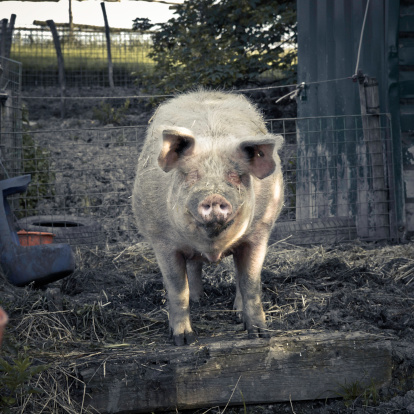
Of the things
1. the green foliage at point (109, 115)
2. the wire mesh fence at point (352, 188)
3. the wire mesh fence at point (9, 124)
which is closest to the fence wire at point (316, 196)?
the wire mesh fence at point (352, 188)

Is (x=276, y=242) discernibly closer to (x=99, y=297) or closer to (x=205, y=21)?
(x=99, y=297)

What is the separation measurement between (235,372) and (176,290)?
23.9 inches

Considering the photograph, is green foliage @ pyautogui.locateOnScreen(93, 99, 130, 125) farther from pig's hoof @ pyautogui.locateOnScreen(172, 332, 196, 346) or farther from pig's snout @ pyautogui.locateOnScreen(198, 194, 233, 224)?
pig's snout @ pyautogui.locateOnScreen(198, 194, 233, 224)

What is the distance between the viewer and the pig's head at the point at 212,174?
2794 millimetres

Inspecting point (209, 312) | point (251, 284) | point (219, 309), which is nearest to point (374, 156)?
point (219, 309)

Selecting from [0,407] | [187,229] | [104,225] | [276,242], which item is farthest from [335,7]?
[0,407]

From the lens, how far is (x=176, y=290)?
346 cm

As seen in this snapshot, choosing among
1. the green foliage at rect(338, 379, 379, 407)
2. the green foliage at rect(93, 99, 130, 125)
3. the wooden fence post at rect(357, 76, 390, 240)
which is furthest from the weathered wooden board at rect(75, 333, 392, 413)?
the green foliage at rect(93, 99, 130, 125)

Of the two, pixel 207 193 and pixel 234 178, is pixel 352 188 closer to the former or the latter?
pixel 234 178

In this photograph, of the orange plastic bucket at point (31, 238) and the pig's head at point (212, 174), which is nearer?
the pig's head at point (212, 174)

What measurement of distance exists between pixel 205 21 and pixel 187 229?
8.95 m

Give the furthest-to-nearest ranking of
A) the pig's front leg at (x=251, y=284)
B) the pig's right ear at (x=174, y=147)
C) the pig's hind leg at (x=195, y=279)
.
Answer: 1. the pig's hind leg at (x=195, y=279)
2. the pig's front leg at (x=251, y=284)
3. the pig's right ear at (x=174, y=147)

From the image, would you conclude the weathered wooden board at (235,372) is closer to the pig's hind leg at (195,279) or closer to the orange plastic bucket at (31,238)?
the pig's hind leg at (195,279)

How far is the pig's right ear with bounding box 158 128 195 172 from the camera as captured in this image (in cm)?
291
